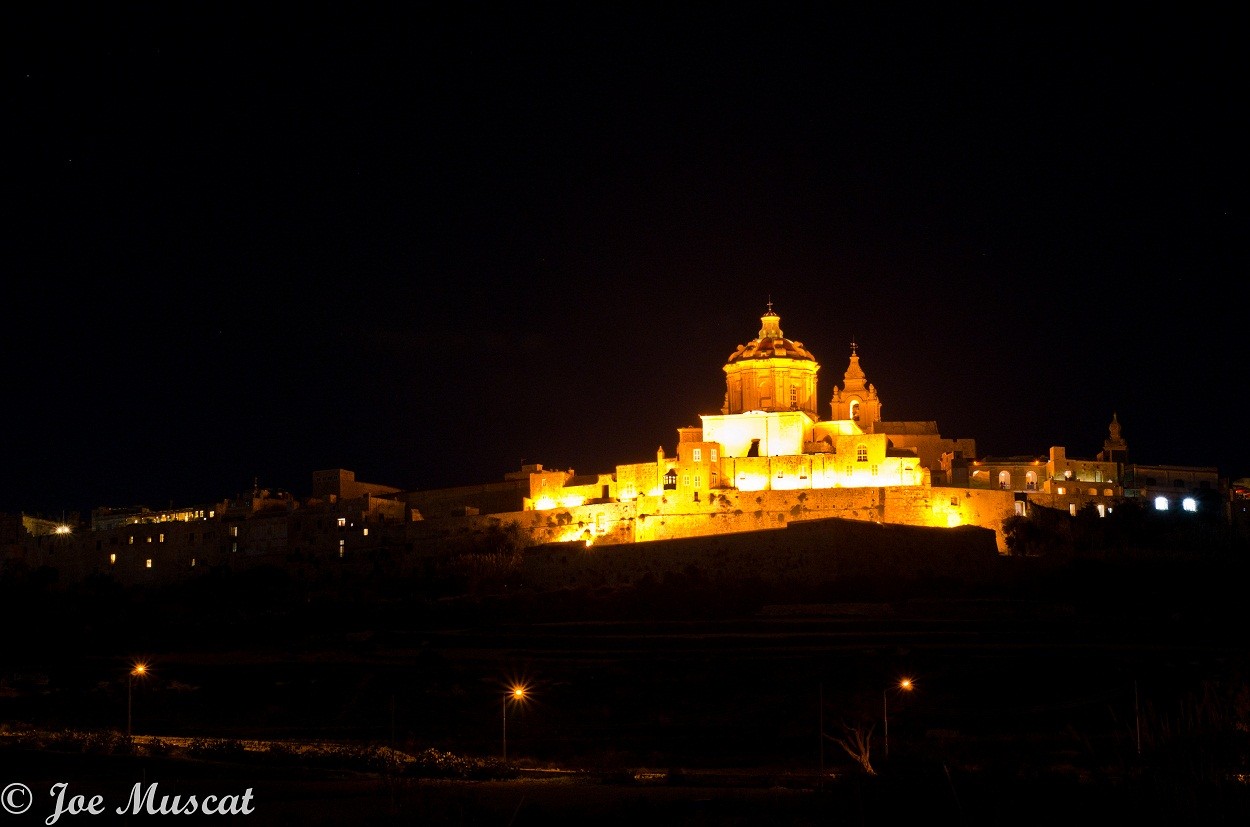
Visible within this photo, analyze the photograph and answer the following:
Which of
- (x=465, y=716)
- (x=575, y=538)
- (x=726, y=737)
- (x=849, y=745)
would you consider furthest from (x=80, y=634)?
(x=849, y=745)

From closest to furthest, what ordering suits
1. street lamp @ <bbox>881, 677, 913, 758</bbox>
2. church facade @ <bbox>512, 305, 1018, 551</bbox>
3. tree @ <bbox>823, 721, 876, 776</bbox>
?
tree @ <bbox>823, 721, 876, 776</bbox> < street lamp @ <bbox>881, 677, 913, 758</bbox> < church facade @ <bbox>512, 305, 1018, 551</bbox>

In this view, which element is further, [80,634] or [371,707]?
[80,634]

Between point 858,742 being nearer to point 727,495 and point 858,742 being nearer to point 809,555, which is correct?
point 809,555

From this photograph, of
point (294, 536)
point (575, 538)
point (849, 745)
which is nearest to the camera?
point (849, 745)

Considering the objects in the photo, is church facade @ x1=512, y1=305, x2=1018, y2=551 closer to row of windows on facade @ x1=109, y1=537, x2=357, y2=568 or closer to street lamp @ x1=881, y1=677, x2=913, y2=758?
row of windows on facade @ x1=109, y1=537, x2=357, y2=568

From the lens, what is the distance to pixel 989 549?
53188mm

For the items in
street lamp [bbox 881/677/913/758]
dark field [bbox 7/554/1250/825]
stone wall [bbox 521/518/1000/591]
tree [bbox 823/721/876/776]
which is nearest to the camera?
dark field [bbox 7/554/1250/825]

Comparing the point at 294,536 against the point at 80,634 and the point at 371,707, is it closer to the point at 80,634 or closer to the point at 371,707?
the point at 80,634

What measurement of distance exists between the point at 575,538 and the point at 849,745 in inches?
968
